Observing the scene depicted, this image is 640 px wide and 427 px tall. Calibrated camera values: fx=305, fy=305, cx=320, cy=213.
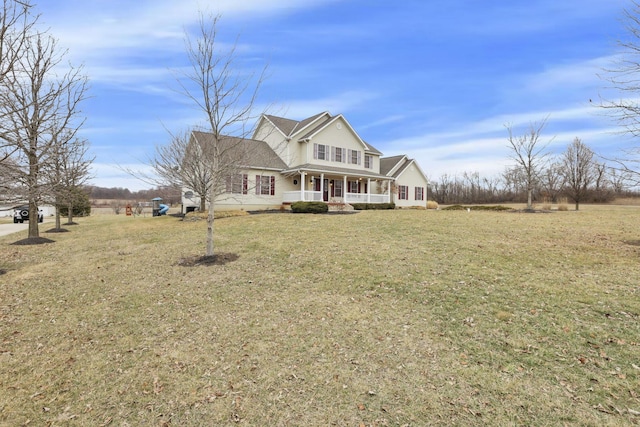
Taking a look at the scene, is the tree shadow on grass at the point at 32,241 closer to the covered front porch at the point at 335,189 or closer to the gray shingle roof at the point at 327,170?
the covered front porch at the point at 335,189

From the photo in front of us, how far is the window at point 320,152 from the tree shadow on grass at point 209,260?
17449mm

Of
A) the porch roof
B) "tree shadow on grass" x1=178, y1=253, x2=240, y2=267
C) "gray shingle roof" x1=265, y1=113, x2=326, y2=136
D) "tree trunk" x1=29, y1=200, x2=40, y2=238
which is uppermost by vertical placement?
"gray shingle roof" x1=265, y1=113, x2=326, y2=136

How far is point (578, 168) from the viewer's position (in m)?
31.1

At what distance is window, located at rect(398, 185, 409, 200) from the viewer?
3244 cm

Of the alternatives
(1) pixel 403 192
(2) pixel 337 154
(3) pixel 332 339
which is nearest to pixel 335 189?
(2) pixel 337 154

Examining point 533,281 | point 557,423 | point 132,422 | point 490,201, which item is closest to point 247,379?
point 132,422

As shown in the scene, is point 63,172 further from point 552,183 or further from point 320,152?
point 552,183

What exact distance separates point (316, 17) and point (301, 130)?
13.6 m

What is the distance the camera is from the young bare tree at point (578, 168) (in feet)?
98.2

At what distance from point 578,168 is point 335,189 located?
25.3 m

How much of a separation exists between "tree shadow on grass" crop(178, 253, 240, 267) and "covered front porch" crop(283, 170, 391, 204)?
13.8 meters

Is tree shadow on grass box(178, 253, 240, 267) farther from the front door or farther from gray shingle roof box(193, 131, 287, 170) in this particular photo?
the front door

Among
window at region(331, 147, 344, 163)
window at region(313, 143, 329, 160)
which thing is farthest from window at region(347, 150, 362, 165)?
window at region(313, 143, 329, 160)

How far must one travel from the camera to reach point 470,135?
119ft
